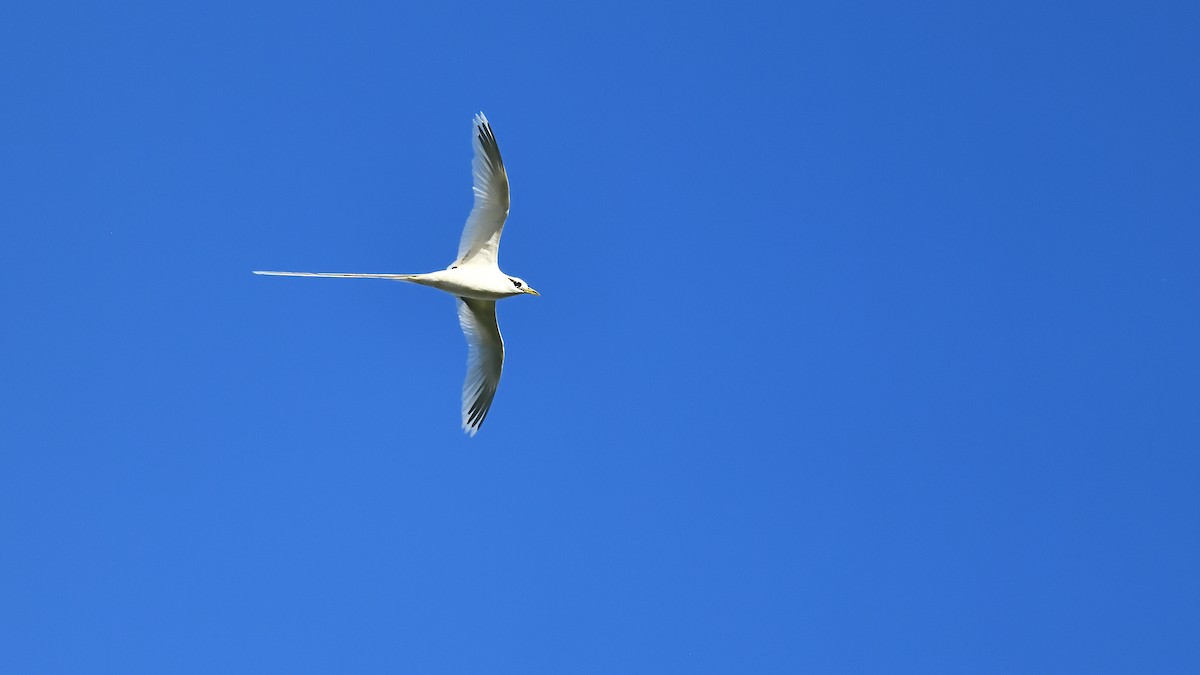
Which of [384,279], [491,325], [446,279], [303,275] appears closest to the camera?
[303,275]

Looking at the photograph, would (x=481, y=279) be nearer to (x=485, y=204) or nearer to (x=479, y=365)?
(x=485, y=204)

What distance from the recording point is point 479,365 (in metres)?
21.5

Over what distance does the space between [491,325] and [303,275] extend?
561 cm

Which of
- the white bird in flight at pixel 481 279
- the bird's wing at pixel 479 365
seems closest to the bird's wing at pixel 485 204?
the white bird in flight at pixel 481 279

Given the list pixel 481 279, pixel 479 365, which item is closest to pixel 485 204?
pixel 481 279

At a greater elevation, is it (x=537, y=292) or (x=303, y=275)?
(x=537, y=292)

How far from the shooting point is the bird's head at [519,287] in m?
19.9

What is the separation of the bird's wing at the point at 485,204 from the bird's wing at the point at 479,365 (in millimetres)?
2020

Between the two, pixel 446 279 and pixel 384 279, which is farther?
pixel 446 279

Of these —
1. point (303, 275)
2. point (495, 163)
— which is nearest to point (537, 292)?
point (495, 163)

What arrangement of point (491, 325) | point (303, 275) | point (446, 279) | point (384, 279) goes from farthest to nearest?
point (491, 325)
point (446, 279)
point (384, 279)
point (303, 275)

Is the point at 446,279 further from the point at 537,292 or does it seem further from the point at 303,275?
the point at 303,275

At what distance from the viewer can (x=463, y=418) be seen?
21.5 meters

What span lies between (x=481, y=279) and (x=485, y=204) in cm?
136
